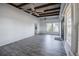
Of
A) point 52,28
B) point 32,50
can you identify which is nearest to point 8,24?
point 32,50

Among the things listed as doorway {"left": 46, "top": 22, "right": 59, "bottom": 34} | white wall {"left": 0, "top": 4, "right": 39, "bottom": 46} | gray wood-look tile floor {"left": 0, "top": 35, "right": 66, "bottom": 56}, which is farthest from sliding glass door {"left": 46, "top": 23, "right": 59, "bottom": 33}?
gray wood-look tile floor {"left": 0, "top": 35, "right": 66, "bottom": 56}

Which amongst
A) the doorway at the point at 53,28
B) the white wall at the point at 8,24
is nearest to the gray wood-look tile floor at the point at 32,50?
the white wall at the point at 8,24

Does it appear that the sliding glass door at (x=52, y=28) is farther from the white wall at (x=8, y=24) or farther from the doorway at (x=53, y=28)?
the white wall at (x=8, y=24)

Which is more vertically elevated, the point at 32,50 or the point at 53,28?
the point at 53,28

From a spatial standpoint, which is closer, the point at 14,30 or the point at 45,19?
the point at 14,30

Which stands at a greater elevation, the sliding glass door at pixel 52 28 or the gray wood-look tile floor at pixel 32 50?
the sliding glass door at pixel 52 28

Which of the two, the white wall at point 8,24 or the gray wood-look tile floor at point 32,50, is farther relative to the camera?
the white wall at point 8,24

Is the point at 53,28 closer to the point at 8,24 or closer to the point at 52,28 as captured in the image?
the point at 52,28

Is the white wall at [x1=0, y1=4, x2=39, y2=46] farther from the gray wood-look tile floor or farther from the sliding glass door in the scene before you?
the sliding glass door

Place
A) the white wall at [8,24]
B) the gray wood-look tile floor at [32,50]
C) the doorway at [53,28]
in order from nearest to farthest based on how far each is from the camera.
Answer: the gray wood-look tile floor at [32,50]
the white wall at [8,24]
the doorway at [53,28]

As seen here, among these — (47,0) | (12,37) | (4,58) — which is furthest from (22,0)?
(12,37)

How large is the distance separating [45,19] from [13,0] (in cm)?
1343

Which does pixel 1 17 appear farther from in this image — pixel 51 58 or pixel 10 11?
pixel 51 58

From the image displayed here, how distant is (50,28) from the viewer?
15086mm
